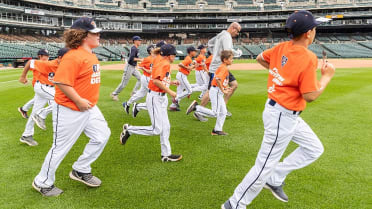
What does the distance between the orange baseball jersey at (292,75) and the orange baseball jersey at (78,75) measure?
232 centimetres

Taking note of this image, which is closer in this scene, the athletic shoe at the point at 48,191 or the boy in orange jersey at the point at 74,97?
the boy in orange jersey at the point at 74,97

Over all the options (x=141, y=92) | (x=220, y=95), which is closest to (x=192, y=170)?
(x=220, y=95)

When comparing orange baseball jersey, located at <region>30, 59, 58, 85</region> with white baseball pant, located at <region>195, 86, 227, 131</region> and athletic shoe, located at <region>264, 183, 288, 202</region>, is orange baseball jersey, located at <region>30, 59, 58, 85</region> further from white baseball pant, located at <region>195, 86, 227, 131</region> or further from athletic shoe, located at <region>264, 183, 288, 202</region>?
athletic shoe, located at <region>264, 183, 288, 202</region>

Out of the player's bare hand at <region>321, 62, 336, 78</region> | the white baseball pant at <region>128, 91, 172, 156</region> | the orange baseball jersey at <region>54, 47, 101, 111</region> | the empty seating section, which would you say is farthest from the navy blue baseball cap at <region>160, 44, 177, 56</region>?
the empty seating section

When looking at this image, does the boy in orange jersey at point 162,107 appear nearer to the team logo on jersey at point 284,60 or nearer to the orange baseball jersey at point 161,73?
the orange baseball jersey at point 161,73

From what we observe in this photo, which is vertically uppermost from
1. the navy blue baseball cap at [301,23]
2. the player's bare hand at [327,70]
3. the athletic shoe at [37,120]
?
the navy blue baseball cap at [301,23]

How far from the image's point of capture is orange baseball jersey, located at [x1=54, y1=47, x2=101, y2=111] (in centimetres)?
331

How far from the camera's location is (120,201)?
355 cm

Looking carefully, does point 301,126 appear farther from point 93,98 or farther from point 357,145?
point 357,145

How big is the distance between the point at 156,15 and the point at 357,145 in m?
73.8

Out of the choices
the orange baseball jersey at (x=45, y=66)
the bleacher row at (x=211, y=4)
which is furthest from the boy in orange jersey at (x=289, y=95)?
the bleacher row at (x=211, y=4)

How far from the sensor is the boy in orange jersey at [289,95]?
2822 millimetres

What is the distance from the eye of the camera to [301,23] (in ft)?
9.39

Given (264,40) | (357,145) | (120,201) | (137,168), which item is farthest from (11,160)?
(264,40)
